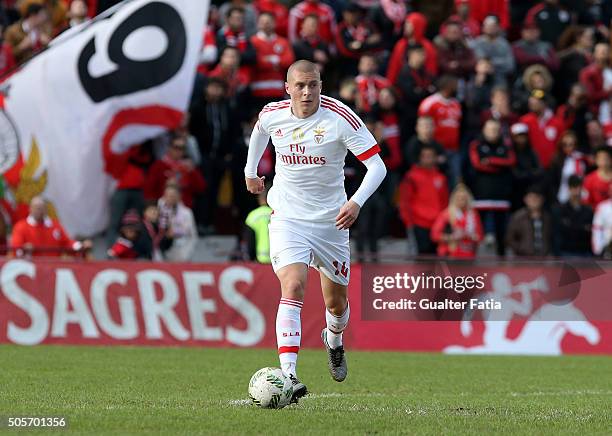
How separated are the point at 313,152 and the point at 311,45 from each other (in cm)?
1089

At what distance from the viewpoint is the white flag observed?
1825cm

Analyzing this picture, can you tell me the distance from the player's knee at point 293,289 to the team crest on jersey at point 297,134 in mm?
1022

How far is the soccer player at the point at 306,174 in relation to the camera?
934 centimetres

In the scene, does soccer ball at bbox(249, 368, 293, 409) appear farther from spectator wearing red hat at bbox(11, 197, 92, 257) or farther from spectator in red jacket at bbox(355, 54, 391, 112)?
spectator in red jacket at bbox(355, 54, 391, 112)

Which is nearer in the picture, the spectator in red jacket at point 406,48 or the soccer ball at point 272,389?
the soccer ball at point 272,389

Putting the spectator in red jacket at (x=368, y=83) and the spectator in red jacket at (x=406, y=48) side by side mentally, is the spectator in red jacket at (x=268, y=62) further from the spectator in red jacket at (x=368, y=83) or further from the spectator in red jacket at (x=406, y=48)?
the spectator in red jacket at (x=406, y=48)

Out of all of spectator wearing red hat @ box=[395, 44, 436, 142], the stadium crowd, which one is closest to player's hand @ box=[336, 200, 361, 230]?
the stadium crowd

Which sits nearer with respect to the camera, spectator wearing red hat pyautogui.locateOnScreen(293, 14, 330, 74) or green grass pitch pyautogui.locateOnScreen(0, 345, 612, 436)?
green grass pitch pyautogui.locateOnScreen(0, 345, 612, 436)

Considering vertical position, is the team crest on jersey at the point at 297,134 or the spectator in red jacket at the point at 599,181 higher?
the team crest on jersey at the point at 297,134

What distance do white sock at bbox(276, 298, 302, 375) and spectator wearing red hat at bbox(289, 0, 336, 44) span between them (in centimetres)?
1170

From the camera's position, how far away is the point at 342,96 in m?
19.1

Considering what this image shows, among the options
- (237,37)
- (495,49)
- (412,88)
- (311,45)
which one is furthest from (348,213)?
(495,49)

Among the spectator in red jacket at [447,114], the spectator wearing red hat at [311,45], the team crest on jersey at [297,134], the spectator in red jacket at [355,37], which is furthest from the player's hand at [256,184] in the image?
the spectator in red jacket at [355,37]

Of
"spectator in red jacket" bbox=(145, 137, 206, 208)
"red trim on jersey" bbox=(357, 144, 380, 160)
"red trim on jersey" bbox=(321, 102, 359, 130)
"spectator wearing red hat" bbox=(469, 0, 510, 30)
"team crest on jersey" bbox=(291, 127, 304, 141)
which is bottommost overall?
"spectator in red jacket" bbox=(145, 137, 206, 208)
